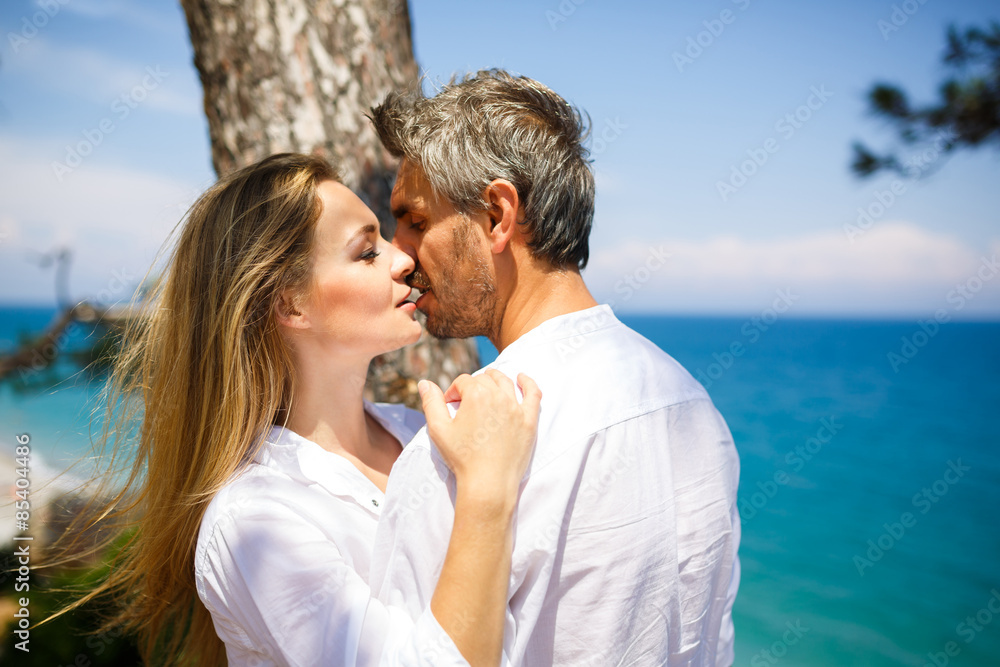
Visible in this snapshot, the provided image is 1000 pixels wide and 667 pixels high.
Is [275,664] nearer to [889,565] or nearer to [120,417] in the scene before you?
[120,417]

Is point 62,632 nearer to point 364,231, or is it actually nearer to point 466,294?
point 364,231

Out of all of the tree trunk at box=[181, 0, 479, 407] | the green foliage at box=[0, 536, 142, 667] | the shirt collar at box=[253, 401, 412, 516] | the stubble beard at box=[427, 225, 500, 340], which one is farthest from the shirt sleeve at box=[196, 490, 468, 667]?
the green foliage at box=[0, 536, 142, 667]

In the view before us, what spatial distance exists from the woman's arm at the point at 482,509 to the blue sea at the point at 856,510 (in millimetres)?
1574

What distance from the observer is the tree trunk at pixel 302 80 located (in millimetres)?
2686

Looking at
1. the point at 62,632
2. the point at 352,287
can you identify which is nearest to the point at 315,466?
the point at 352,287

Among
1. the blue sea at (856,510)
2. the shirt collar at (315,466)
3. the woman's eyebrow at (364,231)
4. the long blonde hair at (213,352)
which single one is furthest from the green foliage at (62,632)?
the woman's eyebrow at (364,231)

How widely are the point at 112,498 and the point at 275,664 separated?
1.00 meters

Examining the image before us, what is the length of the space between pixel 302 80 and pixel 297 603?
7.26 ft

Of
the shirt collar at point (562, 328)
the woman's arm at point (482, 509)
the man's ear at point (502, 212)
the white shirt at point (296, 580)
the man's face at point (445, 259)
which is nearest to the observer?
the woman's arm at point (482, 509)

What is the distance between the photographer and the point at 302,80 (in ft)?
8.90

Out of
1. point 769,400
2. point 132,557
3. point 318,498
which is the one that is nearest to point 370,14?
point 318,498

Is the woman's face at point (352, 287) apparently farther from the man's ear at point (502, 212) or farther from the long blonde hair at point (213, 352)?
the man's ear at point (502, 212)

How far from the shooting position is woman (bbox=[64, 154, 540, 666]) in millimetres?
1462

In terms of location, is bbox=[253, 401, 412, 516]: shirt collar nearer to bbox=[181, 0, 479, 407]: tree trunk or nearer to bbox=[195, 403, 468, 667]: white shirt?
bbox=[195, 403, 468, 667]: white shirt
